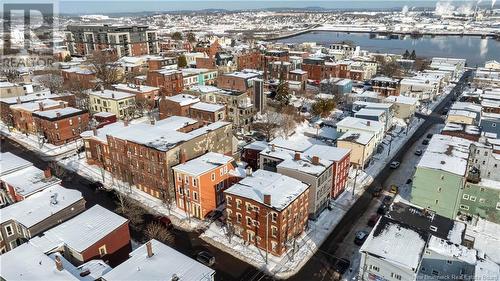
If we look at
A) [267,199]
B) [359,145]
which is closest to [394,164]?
[359,145]

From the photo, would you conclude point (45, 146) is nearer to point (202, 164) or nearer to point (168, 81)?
point (168, 81)

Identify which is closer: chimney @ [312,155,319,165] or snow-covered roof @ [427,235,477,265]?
snow-covered roof @ [427,235,477,265]

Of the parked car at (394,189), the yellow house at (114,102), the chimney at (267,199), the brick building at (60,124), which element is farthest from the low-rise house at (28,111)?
the parked car at (394,189)

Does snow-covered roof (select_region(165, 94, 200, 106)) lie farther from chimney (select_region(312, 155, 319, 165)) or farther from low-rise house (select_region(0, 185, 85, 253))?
chimney (select_region(312, 155, 319, 165))

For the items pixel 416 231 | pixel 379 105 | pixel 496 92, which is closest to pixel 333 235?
pixel 416 231

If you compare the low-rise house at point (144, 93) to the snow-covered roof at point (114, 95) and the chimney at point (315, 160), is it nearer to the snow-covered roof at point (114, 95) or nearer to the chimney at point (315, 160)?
the snow-covered roof at point (114, 95)

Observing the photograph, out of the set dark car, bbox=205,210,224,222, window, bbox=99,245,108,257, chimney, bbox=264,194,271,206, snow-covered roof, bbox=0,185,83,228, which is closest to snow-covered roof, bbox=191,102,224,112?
dark car, bbox=205,210,224,222
